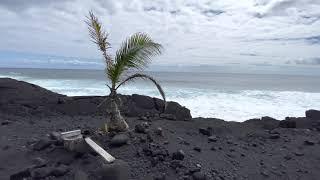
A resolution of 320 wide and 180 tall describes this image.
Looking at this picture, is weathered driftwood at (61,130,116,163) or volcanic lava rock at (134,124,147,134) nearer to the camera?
weathered driftwood at (61,130,116,163)

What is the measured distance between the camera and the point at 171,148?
841 cm

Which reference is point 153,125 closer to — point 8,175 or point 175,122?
point 175,122

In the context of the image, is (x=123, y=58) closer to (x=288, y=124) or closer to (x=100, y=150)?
(x=100, y=150)

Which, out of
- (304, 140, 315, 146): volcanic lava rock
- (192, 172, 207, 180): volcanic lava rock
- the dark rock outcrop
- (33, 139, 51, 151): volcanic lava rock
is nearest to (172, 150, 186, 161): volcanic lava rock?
(192, 172, 207, 180): volcanic lava rock

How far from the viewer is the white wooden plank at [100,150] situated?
7.27 metres

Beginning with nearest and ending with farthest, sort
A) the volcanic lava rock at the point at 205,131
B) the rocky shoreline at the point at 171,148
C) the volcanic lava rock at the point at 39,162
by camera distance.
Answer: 1. the rocky shoreline at the point at 171,148
2. the volcanic lava rock at the point at 39,162
3. the volcanic lava rock at the point at 205,131

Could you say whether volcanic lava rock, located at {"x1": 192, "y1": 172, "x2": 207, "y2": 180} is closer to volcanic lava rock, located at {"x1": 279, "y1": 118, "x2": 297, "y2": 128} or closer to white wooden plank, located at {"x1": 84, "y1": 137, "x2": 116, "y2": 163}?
white wooden plank, located at {"x1": 84, "y1": 137, "x2": 116, "y2": 163}

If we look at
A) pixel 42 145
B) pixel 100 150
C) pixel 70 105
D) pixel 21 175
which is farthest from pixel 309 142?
pixel 70 105

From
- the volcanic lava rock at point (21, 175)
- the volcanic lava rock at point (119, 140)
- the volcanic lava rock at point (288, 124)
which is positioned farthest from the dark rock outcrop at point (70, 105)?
the volcanic lava rock at point (21, 175)

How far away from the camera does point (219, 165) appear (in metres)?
8.14

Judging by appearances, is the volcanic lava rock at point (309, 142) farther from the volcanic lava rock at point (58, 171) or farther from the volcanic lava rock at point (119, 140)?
the volcanic lava rock at point (58, 171)

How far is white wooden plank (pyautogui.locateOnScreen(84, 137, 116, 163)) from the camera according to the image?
286 inches

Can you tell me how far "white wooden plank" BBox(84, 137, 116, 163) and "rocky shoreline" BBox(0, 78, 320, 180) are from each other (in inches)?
10.1

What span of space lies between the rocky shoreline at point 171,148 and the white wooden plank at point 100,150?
256mm
